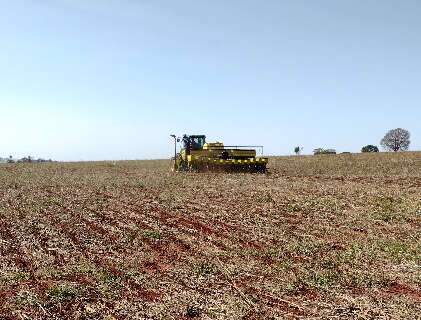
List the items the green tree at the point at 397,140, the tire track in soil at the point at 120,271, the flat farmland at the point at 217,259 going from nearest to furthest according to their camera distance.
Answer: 1. the flat farmland at the point at 217,259
2. the tire track in soil at the point at 120,271
3. the green tree at the point at 397,140

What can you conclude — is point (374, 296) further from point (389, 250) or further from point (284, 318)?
point (389, 250)

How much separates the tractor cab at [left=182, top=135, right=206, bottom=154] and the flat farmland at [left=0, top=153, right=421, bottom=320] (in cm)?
2039

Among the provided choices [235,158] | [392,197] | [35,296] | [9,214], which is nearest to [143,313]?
[35,296]

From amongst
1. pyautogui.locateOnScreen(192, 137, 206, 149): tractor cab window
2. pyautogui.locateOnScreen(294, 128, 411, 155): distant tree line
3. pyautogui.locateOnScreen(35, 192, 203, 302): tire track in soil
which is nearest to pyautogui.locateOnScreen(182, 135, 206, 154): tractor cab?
pyautogui.locateOnScreen(192, 137, 206, 149): tractor cab window

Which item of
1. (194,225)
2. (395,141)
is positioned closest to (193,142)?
(194,225)

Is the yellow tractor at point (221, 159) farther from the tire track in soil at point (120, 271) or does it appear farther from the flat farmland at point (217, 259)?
the tire track in soil at point (120, 271)

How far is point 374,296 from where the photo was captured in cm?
734

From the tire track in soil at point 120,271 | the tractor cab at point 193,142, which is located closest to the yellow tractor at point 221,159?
the tractor cab at point 193,142

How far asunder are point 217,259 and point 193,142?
99.2 feet

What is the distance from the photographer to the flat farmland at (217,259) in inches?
278

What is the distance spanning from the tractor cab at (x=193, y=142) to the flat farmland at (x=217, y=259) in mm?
20387

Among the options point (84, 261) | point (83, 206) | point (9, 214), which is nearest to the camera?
point (84, 261)

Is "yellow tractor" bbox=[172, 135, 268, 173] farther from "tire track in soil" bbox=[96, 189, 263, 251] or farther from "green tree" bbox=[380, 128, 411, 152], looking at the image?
"green tree" bbox=[380, 128, 411, 152]

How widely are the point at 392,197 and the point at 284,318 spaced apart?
13.0m
